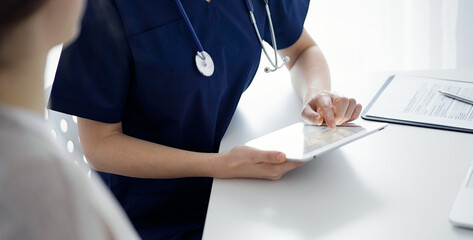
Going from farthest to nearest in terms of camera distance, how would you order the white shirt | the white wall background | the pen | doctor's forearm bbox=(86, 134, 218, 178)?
the white wall background, the pen, doctor's forearm bbox=(86, 134, 218, 178), the white shirt

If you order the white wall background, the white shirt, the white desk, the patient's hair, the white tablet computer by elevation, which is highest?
the patient's hair

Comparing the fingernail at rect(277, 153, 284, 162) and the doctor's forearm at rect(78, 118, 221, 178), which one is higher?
the fingernail at rect(277, 153, 284, 162)

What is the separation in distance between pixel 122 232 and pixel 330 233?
0.43 metres

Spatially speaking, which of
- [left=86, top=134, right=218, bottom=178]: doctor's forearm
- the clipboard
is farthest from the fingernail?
the clipboard

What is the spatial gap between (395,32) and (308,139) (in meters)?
1.36

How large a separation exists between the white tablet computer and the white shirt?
0.55 metres

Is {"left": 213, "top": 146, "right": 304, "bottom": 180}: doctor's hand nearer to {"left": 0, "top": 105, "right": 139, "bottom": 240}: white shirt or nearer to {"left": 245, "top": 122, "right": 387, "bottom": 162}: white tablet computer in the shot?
{"left": 245, "top": 122, "right": 387, "bottom": 162}: white tablet computer

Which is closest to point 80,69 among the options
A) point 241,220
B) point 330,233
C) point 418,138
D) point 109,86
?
point 109,86

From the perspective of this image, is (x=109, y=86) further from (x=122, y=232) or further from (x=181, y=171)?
(x=122, y=232)

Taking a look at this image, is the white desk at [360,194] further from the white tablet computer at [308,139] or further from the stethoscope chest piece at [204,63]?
the stethoscope chest piece at [204,63]

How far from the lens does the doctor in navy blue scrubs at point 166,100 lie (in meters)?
1.04

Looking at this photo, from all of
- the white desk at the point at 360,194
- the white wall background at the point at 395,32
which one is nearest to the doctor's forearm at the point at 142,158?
the white desk at the point at 360,194

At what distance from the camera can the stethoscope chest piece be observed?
1.10 m

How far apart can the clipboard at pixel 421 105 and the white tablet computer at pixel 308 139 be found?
116 millimetres
